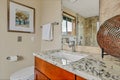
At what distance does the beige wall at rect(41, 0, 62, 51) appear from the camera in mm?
1779

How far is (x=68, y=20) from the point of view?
1.59 meters

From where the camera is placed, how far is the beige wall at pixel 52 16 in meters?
1.78

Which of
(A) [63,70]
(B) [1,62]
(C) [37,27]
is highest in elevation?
(C) [37,27]

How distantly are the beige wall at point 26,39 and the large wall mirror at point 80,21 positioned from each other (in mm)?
179

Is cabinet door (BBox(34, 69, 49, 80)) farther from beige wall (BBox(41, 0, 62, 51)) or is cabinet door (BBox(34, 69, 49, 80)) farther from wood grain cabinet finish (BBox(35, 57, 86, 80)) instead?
beige wall (BBox(41, 0, 62, 51))

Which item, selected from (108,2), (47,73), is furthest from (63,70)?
(108,2)

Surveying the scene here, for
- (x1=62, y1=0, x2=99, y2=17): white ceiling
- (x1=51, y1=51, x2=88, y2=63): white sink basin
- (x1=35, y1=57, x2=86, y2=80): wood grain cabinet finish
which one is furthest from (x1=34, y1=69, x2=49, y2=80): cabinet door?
(x1=62, y1=0, x2=99, y2=17): white ceiling

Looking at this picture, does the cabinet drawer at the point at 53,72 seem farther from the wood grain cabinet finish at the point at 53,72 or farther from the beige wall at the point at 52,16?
the beige wall at the point at 52,16

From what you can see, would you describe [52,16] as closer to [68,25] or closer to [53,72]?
[68,25]

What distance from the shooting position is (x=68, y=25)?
1606 mm

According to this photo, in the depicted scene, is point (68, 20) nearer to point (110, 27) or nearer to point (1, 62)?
point (110, 27)

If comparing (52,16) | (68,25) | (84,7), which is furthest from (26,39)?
(84,7)

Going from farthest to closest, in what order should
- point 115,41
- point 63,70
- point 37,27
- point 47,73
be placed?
point 37,27 < point 47,73 < point 63,70 < point 115,41

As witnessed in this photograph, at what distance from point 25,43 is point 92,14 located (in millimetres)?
1398
